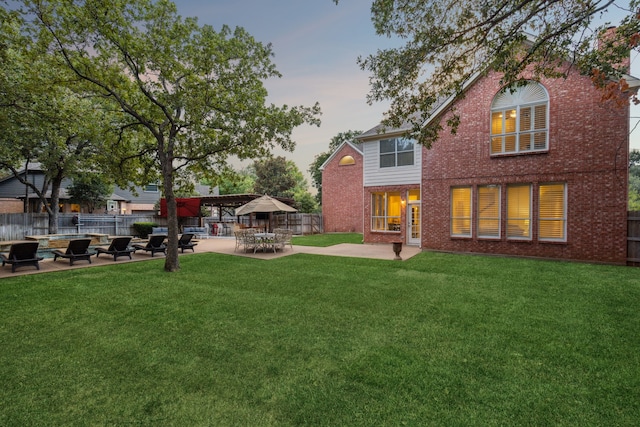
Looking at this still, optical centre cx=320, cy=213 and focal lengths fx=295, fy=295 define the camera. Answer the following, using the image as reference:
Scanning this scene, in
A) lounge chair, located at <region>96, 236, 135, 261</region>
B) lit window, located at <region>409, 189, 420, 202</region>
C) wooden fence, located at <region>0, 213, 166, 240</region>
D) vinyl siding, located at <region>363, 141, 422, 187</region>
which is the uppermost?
vinyl siding, located at <region>363, 141, 422, 187</region>

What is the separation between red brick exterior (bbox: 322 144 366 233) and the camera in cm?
2516

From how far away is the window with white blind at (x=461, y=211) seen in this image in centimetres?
1288

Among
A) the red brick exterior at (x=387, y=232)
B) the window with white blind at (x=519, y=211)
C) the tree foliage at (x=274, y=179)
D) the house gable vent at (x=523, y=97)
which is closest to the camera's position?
the house gable vent at (x=523, y=97)

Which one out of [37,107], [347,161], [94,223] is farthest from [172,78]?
[347,161]

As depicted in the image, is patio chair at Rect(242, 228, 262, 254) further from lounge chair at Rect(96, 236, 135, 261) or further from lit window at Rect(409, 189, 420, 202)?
lit window at Rect(409, 189, 420, 202)

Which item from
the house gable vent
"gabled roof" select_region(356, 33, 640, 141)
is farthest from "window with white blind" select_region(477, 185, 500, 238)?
"gabled roof" select_region(356, 33, 640, 141)

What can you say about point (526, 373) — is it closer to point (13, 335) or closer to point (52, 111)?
point (13, 335)

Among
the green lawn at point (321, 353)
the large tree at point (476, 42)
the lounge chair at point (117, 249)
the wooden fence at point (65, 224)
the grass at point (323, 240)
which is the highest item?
the large tree at point (476, 42)

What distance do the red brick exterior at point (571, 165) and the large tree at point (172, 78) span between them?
22.8 feet

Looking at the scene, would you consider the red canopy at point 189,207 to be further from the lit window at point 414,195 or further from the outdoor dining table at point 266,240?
the lit window at point 414,195

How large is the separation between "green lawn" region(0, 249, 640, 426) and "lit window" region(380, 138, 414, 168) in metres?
8.81

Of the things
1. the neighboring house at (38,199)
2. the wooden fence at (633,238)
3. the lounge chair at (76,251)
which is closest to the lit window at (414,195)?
the wooden fence at (633,238)

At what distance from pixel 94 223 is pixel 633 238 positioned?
1096 inches

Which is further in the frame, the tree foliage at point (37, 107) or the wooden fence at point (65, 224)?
the wooden fence at point (65, 224)
